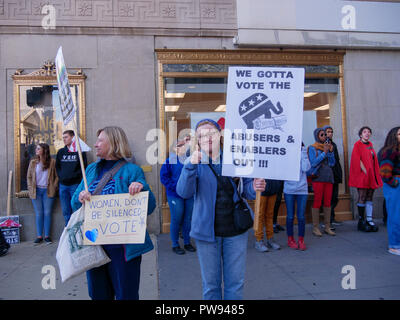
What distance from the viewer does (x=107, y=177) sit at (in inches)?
105

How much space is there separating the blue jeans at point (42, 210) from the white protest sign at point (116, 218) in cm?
→ 452

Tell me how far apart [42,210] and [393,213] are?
652cm

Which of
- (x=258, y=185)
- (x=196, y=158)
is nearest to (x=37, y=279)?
(x=196, y=158)

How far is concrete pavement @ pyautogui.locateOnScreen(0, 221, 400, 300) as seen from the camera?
151 inches

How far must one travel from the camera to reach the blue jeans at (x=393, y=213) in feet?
16.6

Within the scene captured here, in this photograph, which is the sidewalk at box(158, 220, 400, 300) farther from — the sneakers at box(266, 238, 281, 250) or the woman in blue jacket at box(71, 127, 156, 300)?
the woman in blue jacket at box(71, 127, 156, 300)

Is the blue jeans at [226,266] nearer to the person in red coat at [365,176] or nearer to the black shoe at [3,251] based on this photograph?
the black shoe at [3,251]

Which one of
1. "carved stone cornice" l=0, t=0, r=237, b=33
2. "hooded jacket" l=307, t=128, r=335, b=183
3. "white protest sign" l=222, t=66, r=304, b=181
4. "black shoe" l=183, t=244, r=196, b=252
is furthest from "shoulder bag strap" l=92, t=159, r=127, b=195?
"carved stone cornice" l=0, t=0, r=237, b=33

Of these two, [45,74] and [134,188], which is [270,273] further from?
[45,74]

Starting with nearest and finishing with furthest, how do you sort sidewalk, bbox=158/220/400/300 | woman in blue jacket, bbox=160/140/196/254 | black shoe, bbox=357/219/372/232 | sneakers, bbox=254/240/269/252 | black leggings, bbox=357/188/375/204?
sidewalk, bbox=158/220/400/300 → sneakers, bbox=254/240/269/252 → woman in blue jacket, bbox=160/140/196/254 → black shoe, bbox=357/219/372/232 → black leggings, bbox=357/188/375/204

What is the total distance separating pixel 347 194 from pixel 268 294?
4.84 m

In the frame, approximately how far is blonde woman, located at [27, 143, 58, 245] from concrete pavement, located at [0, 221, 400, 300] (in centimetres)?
53

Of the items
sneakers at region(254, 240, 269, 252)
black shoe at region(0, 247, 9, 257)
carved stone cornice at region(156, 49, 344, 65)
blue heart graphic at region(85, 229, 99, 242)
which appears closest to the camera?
blue heart graphic at region(85, 229, 99, 242)
